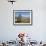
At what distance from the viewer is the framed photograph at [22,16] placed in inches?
184

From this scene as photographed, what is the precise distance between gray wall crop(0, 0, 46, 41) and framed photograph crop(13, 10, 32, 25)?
14cm

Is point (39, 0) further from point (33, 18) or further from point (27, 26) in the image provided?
point (27, 26)

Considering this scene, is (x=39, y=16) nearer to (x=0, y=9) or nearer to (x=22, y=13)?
(x=22, y=13)

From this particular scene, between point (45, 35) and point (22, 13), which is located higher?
point (22, 13)

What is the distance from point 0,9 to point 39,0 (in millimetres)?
1458

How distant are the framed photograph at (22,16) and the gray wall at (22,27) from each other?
14cm

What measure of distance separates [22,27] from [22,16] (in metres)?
0.40

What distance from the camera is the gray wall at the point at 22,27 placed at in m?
4.66

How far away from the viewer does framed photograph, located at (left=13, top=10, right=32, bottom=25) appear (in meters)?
4.66

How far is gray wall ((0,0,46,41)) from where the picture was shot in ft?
15.3

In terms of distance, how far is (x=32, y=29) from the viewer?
4.66 metres

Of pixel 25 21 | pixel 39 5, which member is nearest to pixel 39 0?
pixel 39 5

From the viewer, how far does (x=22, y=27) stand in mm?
4680

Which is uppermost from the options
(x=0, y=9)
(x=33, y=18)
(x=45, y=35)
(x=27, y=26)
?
(x=0, y=9)
